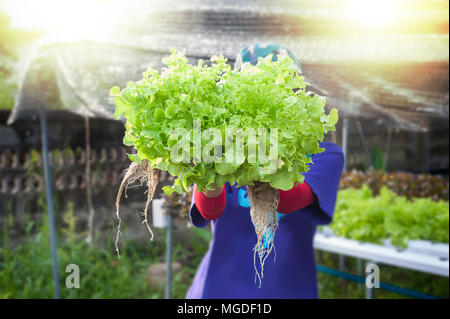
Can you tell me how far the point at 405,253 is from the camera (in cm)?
304

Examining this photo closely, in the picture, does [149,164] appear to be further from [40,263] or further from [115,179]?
[115,179]

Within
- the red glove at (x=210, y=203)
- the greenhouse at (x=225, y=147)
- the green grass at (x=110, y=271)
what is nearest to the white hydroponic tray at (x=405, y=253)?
the greenhouse at (x=225, y=147)

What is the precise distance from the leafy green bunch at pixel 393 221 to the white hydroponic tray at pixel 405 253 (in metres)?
0.06

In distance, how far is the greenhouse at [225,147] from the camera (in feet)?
3.22

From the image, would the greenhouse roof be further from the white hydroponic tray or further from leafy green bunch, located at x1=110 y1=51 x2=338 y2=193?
leafy green bunch, located at x1=110 y1=51 x2=338 y2=193

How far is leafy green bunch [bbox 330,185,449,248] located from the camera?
316 cm

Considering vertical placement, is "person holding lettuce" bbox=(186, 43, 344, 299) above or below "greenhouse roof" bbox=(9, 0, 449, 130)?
below

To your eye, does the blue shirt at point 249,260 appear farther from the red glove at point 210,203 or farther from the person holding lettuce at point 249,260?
the red glove at point 210,203

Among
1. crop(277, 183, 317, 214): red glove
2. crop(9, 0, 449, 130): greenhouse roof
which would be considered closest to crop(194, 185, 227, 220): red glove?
crop(277, 183, 317, 214): red glove

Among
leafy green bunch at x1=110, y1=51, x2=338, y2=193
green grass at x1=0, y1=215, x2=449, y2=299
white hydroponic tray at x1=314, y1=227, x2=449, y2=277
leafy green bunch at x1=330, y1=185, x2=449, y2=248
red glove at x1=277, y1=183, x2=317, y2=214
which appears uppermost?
leafy green bunch at x1=110, y1=51, x2=338, y2=193

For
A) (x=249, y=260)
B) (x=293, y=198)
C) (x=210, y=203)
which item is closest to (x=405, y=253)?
(x=249, y=260)

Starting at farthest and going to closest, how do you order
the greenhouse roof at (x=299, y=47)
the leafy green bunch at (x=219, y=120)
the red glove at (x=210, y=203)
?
the greenhouse roof at (x=299, y=47) → the red glove at (x=210, y=203) → the leafy green bunch at (x=219, y=120)

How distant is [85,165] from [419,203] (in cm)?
403

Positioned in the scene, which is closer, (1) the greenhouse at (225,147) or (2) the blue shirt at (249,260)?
(1) the greenhouse at (225,147)
